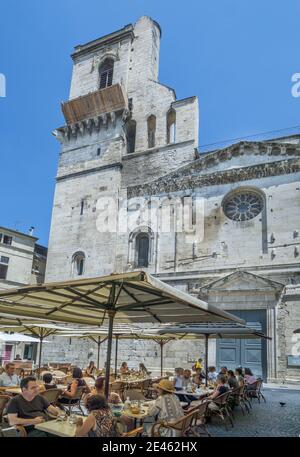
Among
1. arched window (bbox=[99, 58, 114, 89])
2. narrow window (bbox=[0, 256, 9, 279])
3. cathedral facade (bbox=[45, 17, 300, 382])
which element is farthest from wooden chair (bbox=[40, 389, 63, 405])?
arched window (bbox=[99, 58, 114, 89])

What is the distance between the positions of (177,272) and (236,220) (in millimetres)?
3919

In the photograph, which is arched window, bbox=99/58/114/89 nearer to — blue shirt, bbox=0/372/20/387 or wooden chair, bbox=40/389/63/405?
blue shirt, bbox=0/372/20/387

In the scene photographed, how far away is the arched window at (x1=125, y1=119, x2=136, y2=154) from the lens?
2441 centimetres

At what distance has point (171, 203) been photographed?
66.2 ft

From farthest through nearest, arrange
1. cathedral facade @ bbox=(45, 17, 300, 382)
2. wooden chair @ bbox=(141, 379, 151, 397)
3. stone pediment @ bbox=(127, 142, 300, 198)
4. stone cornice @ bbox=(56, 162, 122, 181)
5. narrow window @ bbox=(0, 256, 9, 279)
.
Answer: narrow window @ bbox=(0, 256, 9, 279) < stone cornice @ bbox=(56, 162, 122, 181) < stone pediment @ bbox=(127, 142, 300, 198) < cathedral facade @ bbox=(45, 17, 300, 382) < wooden chair @ bbox=(141, 379, 151, 397)

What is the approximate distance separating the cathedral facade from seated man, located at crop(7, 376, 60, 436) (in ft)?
41.6

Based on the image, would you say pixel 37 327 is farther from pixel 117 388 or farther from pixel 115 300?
pixel 115 300

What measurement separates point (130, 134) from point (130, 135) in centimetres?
6

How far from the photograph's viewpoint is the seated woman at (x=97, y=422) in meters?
3.83

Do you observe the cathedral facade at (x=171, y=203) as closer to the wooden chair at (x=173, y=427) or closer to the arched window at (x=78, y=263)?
the arched window at (x=78, y=263)

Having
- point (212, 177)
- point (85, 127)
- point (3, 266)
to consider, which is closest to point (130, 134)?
point (85, 127)

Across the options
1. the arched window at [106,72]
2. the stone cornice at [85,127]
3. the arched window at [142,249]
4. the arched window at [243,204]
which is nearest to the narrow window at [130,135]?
the stone cornice at [85,127]
